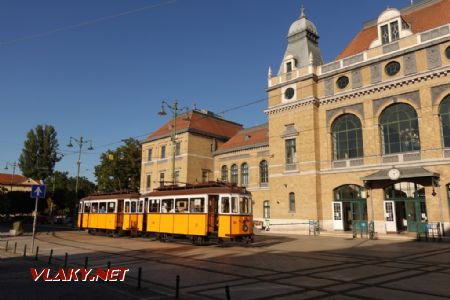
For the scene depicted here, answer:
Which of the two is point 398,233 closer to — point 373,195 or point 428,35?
point 373,195

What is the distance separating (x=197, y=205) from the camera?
66.7ft

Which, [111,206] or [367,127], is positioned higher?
[367,127]

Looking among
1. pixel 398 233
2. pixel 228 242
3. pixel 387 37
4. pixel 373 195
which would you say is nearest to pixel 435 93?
pixel 387 37

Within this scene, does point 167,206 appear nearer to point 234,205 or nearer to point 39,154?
point 234,205

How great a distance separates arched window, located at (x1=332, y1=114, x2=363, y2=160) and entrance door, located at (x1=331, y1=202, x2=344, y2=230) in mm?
4113

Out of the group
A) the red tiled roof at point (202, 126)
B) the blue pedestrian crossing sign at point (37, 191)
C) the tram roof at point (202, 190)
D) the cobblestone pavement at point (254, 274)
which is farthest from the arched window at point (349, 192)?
the blue pedestrian crossing sign at point (37, 191)

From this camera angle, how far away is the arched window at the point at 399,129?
2673 centimetres

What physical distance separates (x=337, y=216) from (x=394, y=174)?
6541mm

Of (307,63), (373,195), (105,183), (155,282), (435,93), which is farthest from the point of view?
(105,183)

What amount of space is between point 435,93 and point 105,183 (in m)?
43.4

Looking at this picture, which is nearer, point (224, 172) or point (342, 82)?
point (342, 82)

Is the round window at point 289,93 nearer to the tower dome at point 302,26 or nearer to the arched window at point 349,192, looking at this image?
the tower dome at point 302,26

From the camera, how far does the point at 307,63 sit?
1369 inches

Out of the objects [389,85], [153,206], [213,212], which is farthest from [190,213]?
[389,85]
